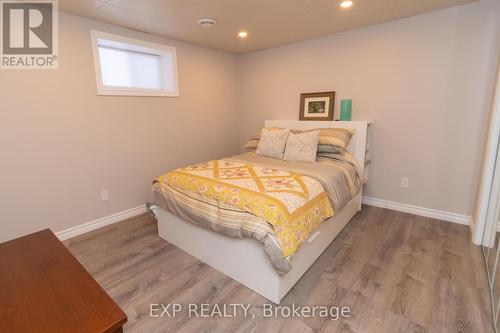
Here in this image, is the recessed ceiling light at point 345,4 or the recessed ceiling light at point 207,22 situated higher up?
the recessed ceiling light at point 345,4

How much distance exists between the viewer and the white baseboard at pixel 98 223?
256cm

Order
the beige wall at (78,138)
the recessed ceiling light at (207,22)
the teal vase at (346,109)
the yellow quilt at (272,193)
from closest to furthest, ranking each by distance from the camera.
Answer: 1. the yellow quilt at (272,193)
2. the beige wall at (78,138)
3. the recessed ceiling light at (207,22)
4. the teal vase at (346,109)

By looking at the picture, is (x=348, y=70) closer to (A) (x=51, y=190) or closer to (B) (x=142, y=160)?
(B) (x=142, y=160)

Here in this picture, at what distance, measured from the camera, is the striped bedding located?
1.58 m

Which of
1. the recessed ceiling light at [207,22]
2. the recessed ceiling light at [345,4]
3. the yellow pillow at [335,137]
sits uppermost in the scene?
the recessed ceiling light at [345,4]

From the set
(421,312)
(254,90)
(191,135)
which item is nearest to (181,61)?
(191,135)

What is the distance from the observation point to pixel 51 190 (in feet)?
8.03

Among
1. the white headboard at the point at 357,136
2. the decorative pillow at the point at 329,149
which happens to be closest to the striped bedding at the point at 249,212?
the decorative pillow at the point at 329,149

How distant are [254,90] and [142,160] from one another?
2152 millimetres

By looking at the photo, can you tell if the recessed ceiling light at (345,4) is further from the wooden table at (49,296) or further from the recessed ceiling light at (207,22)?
the wooden table at (49,296)

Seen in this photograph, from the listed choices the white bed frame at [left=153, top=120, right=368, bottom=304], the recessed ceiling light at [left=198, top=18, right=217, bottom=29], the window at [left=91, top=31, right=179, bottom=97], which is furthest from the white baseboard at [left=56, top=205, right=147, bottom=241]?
the recessed ceiling light at [left=198, top=18, right=217, bottom=29]

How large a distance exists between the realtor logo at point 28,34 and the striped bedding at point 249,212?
1.55m

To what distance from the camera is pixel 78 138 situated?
2570mm

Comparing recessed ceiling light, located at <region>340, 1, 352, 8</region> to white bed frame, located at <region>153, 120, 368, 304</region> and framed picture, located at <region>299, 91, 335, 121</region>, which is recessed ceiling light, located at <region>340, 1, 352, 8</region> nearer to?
framed picture, located at <region>299, 91, 335, 121</region>
